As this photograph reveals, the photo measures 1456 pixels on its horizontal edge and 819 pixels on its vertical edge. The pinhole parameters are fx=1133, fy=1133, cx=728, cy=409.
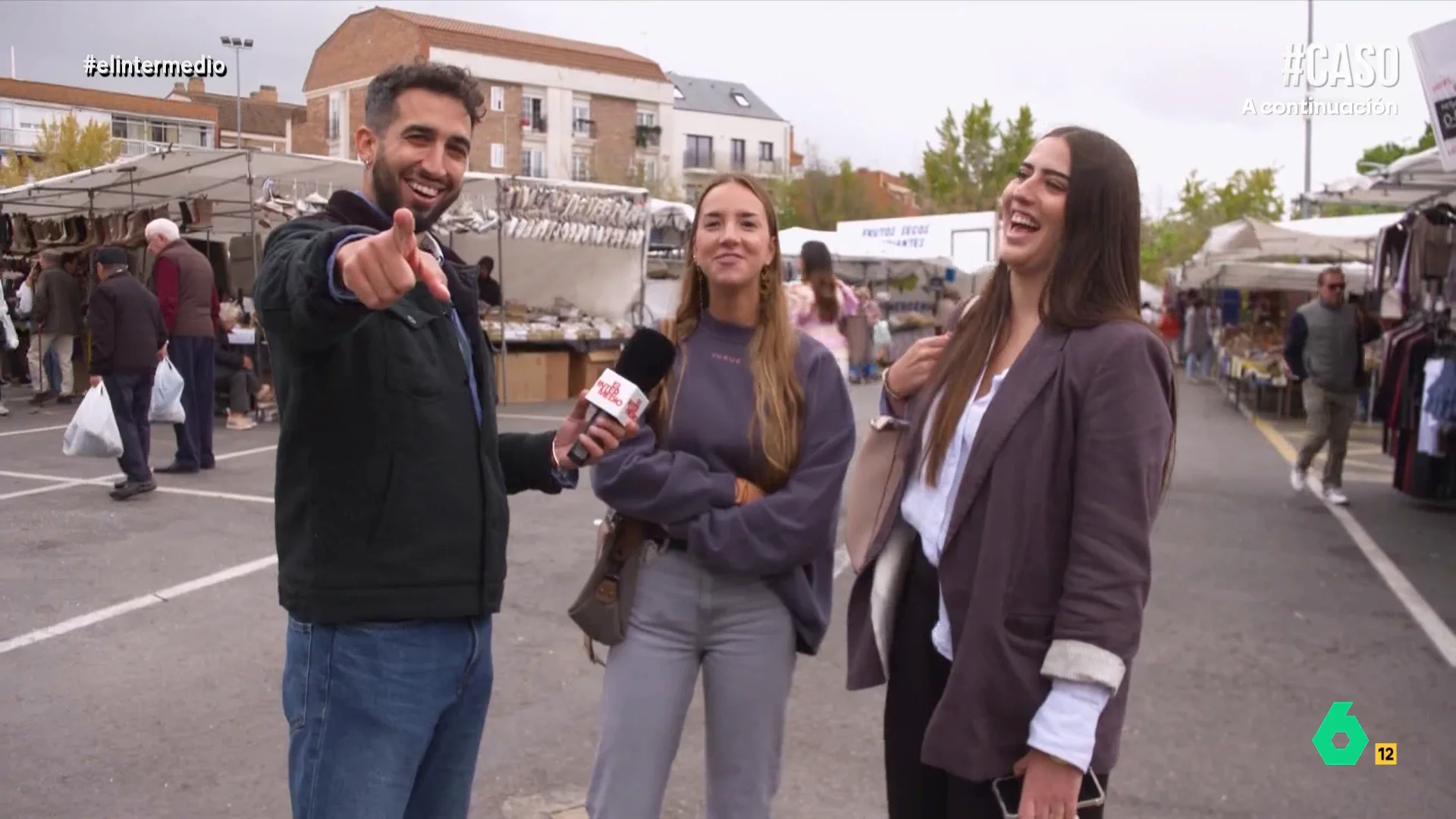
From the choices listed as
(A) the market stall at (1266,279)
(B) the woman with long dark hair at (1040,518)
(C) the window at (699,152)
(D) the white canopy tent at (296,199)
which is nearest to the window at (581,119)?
(C) the window at (699,152)

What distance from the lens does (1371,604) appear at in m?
6.70

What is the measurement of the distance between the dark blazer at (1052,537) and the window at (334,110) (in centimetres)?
5961

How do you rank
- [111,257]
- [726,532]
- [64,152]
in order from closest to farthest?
1. [726,532]
2. [111,257]
3. [64,152]

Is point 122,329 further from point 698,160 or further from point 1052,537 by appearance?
point 698,160

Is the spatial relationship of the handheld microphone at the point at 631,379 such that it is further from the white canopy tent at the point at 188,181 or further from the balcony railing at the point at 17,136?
the balcony railing at the point at 17,136

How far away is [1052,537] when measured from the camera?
2020 mm

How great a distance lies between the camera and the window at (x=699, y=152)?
71500 mm

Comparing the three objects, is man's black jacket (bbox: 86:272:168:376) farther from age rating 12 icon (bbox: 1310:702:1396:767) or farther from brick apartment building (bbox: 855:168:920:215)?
brick apartment building (bbox: 855:168:920:215)

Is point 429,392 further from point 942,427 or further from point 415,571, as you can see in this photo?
point 942,427

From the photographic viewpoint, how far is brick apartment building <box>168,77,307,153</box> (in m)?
69.9

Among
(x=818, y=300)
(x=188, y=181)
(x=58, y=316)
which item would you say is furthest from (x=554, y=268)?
(x=818, y=300)

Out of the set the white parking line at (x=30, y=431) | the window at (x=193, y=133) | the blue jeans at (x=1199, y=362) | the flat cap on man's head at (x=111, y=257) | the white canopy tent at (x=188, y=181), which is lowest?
the white parking line at (x=30, y=431)

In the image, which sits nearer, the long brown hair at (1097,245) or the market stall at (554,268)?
the long brown hair at (1097,245)

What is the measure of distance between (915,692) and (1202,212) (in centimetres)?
5578
